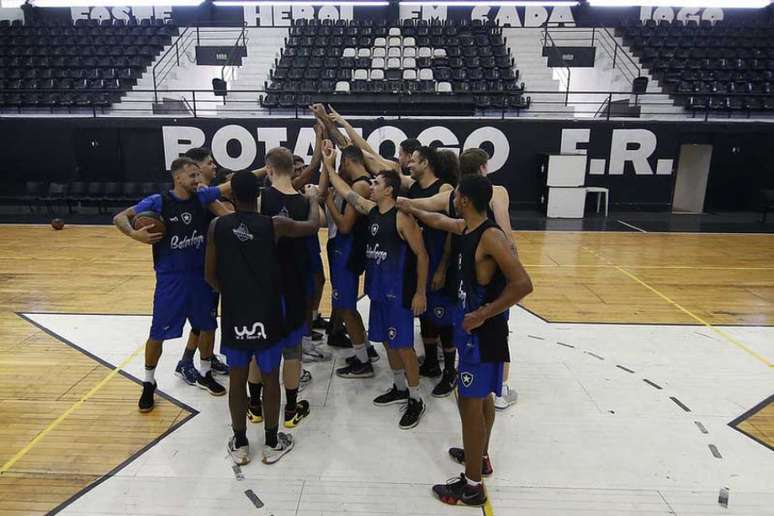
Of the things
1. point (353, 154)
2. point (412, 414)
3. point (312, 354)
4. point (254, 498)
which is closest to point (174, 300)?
point (312, 354)

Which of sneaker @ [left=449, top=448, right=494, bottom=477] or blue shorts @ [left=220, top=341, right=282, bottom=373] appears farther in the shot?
sneaker @ [left=449, top=448, right=494, bottom=477]

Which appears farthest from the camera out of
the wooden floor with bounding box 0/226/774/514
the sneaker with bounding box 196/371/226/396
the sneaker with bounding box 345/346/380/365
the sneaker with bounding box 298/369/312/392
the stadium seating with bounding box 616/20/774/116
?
the stadium seating with bounding box 616/20/774/116

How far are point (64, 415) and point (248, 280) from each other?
2.13m

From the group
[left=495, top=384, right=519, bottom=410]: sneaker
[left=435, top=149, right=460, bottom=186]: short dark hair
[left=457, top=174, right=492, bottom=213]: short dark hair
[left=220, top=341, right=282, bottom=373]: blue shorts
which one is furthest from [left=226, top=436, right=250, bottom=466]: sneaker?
[left=435, top=149, right=460, bottom=186]: short dark hair

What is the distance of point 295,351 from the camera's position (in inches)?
137

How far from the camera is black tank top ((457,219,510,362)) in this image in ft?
8.89

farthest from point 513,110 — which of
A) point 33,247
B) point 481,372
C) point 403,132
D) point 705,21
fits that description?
point 481,372

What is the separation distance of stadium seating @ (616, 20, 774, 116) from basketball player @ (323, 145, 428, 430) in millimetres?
12025

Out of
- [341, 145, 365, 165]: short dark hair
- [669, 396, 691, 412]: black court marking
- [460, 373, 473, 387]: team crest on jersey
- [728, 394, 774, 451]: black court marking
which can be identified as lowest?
[669, 396, 691, 412]: black court marking

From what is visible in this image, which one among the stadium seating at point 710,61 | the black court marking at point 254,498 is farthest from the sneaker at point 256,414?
the stadium seating at point 710,61

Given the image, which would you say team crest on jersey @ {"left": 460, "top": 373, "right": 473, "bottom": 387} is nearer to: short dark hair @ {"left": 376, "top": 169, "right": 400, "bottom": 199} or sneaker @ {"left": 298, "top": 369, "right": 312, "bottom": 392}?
short dark hair @ {"left": 376, "top": 169, "right": 400, "bottom": 199}

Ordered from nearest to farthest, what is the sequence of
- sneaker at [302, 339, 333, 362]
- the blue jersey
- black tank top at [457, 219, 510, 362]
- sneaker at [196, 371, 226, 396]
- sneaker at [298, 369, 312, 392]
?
black tank top at [457, 219, 510, 362], the blue jersey, sneaker at [196, 371, 226, 396], sneaker at [298, 369, 312, 392], sneaker at [302, 339, 333, 362]

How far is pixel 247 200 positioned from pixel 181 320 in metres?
1.42

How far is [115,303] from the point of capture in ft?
20.6
